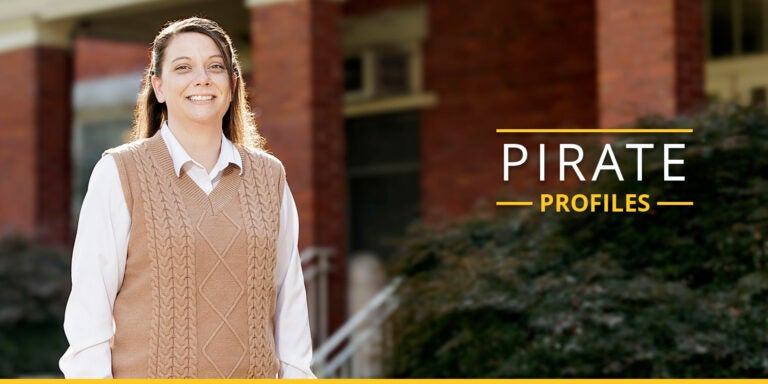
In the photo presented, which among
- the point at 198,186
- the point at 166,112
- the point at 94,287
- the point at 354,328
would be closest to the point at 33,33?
the point at 354,328

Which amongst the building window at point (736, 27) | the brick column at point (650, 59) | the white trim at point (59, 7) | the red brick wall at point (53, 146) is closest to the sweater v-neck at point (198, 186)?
the brick column at point (650, 59)

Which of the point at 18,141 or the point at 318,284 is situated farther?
the point at 18,141

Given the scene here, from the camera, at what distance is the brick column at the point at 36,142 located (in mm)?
12570

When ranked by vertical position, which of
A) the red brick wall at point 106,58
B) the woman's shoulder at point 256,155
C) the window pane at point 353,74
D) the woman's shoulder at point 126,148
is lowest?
the woman's shoulder at point 256,155

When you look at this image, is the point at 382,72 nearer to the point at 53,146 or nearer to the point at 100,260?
the point at 53,146

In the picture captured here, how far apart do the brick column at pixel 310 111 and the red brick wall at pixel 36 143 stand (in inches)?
141

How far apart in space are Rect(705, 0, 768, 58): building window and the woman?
8678 millimetres

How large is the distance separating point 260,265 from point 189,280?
0.17 m

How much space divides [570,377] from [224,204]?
158 inches

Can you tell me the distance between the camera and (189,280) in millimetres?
2744

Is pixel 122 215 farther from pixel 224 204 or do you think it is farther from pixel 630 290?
pixel 630 290

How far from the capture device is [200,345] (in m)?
2.76

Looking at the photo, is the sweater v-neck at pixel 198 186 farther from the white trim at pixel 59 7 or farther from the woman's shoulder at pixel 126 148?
the white trim at pixel 59 7

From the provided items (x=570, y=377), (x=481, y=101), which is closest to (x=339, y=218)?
(x=481, y=101)
